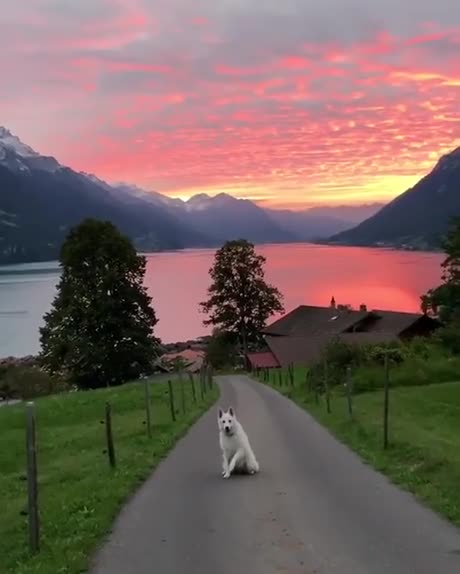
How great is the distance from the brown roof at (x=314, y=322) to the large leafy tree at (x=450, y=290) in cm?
1029

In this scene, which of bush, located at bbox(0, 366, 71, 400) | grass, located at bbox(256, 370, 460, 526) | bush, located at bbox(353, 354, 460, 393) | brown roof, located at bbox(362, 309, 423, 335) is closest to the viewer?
grass, located at bbox(256, 370, 460, 526)

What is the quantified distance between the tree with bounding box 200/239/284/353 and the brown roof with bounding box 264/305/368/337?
2.45 meters

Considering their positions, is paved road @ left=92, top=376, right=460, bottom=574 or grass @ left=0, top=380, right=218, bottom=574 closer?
paved road @ left=92, top=376, right=460, bottom=574

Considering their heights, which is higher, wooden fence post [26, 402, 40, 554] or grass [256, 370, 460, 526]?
wooden fence post [26, 402, 40, 554]

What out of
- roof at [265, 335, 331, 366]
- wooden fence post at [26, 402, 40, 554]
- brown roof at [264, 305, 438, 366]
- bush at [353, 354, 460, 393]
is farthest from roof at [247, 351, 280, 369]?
wooden fence post at [26, 402, 40, 554]

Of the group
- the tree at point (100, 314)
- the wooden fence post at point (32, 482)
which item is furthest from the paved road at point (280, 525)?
the tree at point (100, 314)

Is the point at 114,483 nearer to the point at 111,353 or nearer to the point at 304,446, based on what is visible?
the point at 304,446

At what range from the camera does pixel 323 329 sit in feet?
296

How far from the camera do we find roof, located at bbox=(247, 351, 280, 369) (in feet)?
263

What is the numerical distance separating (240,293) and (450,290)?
32.5 meters

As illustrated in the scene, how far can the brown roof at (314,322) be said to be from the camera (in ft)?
289

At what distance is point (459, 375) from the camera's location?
35.0m

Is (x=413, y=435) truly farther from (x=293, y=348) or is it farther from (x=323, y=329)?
(x=323, y=329)

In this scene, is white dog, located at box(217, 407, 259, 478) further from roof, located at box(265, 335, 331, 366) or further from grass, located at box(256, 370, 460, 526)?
roof, located at box(265, 335, 331, 366)
